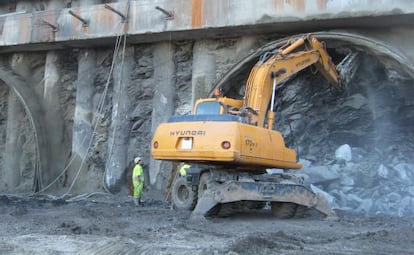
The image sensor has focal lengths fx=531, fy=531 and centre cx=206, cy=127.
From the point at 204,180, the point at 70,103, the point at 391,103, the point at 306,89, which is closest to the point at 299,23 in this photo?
the point at 306,89

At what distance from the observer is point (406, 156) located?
1250 cm

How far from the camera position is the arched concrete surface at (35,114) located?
1539 cm

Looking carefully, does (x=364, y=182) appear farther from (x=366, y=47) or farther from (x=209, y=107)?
(x=209, y=107)

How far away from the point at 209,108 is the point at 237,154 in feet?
5.08

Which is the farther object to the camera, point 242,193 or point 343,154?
point 343,154

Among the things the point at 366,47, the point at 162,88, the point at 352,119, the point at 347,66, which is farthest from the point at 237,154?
the point at 162,88

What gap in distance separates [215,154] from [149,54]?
703cm

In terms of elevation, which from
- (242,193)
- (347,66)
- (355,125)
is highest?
(347,66)

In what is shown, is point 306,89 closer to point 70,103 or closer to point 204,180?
point 204,180

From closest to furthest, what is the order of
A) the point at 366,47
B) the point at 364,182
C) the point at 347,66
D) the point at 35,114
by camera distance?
the point at 366,47, the point at 364,182, the point at 347,66, the point at 35,114

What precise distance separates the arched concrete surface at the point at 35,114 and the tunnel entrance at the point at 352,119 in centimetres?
593

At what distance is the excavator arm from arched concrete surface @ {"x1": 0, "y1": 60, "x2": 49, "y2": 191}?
807cm

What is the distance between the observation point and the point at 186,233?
22.7ft

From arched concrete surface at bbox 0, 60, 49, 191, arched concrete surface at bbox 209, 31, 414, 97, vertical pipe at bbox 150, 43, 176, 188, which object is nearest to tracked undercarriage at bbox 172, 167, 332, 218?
arched concrete surface at bbox 209, 31, 414, 97
